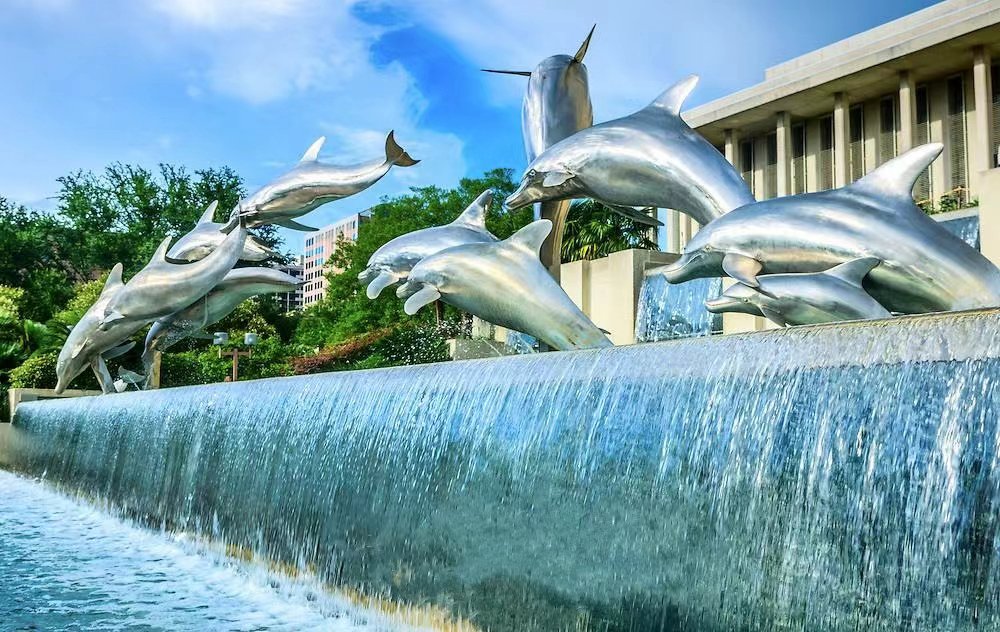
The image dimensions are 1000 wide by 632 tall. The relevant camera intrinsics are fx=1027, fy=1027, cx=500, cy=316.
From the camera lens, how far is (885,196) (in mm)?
5949

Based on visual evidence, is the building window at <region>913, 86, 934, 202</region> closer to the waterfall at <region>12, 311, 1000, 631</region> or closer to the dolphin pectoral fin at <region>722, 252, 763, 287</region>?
the dolphin pectoral fin at <region>722, 252, 763, 287</region>

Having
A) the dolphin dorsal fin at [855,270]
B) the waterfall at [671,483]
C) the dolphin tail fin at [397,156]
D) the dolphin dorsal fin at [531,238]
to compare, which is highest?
the dolphin tail fin at [397,156]

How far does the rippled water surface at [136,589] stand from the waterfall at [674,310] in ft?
33.1

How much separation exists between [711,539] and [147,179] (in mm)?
46587

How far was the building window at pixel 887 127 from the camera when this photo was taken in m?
27.3

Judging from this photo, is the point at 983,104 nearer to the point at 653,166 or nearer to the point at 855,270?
the point at 653,166

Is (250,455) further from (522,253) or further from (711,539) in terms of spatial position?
(711,539)

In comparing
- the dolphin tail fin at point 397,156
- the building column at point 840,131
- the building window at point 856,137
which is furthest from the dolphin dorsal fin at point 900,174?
the building window at point 856,137

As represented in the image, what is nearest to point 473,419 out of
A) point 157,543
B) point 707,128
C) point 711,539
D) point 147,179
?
point 711,539

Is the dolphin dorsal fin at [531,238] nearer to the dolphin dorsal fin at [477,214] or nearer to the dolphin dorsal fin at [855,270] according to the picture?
the dolphin dorsal fin at [477,214]

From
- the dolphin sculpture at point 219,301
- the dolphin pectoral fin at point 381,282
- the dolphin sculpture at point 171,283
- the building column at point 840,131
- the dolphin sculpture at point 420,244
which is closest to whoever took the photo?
the dolphin sculpture at point 420,244

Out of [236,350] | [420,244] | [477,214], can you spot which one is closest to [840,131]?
[236,350]

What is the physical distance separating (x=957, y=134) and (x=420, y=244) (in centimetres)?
2126

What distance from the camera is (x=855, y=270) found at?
18.6 ft
